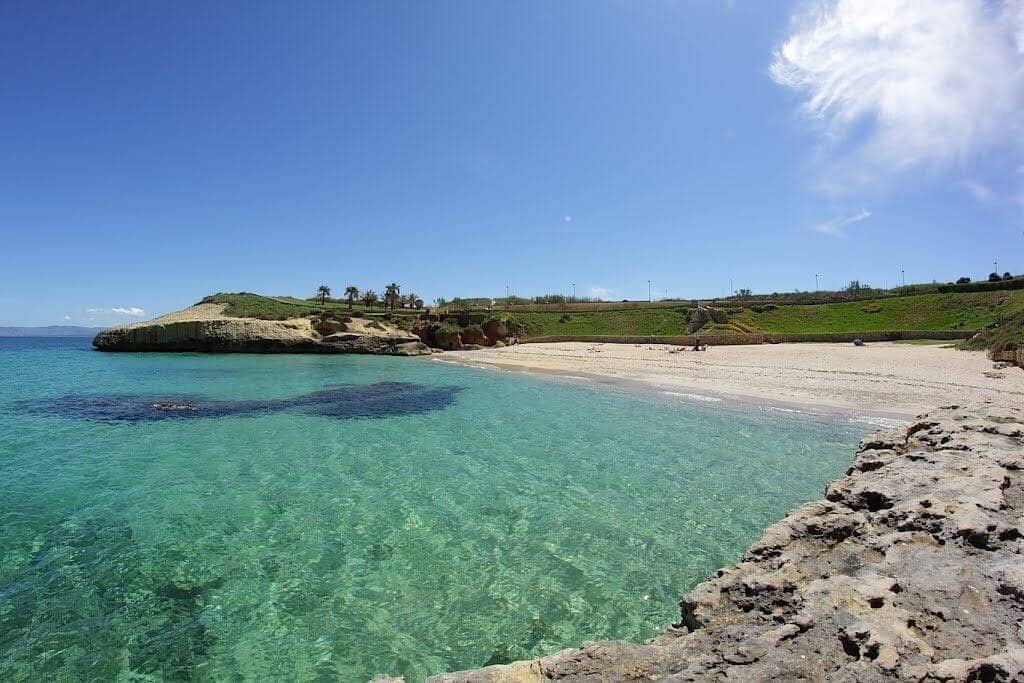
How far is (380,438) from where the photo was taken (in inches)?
574

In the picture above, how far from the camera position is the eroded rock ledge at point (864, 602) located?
108 inches

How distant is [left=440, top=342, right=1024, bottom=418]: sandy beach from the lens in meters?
19.5

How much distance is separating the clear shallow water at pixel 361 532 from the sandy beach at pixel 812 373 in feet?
21.5

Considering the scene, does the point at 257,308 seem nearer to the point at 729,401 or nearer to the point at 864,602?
the point at 729,401

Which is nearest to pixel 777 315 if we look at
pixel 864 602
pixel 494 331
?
pixel 494 331

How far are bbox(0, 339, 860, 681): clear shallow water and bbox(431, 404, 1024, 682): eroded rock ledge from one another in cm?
211

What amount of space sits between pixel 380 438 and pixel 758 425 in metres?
13.1

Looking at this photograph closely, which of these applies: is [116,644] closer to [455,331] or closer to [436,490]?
[436,490]

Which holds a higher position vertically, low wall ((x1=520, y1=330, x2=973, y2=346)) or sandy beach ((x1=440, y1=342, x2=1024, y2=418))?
low wall ((x1=520, y1=330, x2=973, y2=346))

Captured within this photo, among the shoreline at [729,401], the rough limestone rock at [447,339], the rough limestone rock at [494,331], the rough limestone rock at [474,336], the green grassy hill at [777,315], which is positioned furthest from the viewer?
the rough limestone rock at [494,331]

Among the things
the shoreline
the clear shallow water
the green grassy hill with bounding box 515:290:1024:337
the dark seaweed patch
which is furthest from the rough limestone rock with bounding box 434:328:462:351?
the clear shallow water

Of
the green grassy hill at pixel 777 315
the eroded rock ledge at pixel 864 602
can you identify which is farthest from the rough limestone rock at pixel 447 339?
the eroded rock ledge at pixel 864 602

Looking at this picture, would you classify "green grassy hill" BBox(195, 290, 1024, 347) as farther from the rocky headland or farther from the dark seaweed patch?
the dark seaweed patch

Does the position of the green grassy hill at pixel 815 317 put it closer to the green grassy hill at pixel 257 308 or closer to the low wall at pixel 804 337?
the low wall at pixel 804 337
